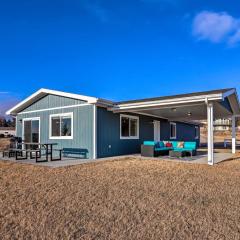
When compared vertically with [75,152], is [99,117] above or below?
above

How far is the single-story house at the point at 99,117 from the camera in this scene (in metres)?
10.3

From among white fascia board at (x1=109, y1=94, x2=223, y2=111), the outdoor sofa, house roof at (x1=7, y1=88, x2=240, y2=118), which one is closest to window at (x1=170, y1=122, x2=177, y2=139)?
the outdoor sofa

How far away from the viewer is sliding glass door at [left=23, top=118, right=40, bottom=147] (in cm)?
1404

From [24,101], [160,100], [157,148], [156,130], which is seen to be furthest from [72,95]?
[156,130]

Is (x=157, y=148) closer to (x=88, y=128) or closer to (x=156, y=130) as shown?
(x=88, y=128)

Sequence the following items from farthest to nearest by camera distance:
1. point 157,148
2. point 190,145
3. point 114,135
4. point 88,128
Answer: point 190,145, point 157,148, point 114,135, point 88,128

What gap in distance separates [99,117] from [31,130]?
5471 millimetres

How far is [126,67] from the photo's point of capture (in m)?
20.3

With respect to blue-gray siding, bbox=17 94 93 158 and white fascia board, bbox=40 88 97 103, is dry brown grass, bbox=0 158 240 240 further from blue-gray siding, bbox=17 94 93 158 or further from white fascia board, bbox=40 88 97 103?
white fascia board, bbox=40 88 97 103

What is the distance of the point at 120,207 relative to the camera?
4086 mm

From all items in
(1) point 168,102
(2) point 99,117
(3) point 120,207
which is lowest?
(3) point 120,207

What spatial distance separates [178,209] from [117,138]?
29.1 feet

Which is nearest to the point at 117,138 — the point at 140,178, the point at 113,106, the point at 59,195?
the point at 113,106

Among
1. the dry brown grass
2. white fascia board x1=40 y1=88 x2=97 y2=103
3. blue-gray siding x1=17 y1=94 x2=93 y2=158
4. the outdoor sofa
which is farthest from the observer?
the outdoor sofa
